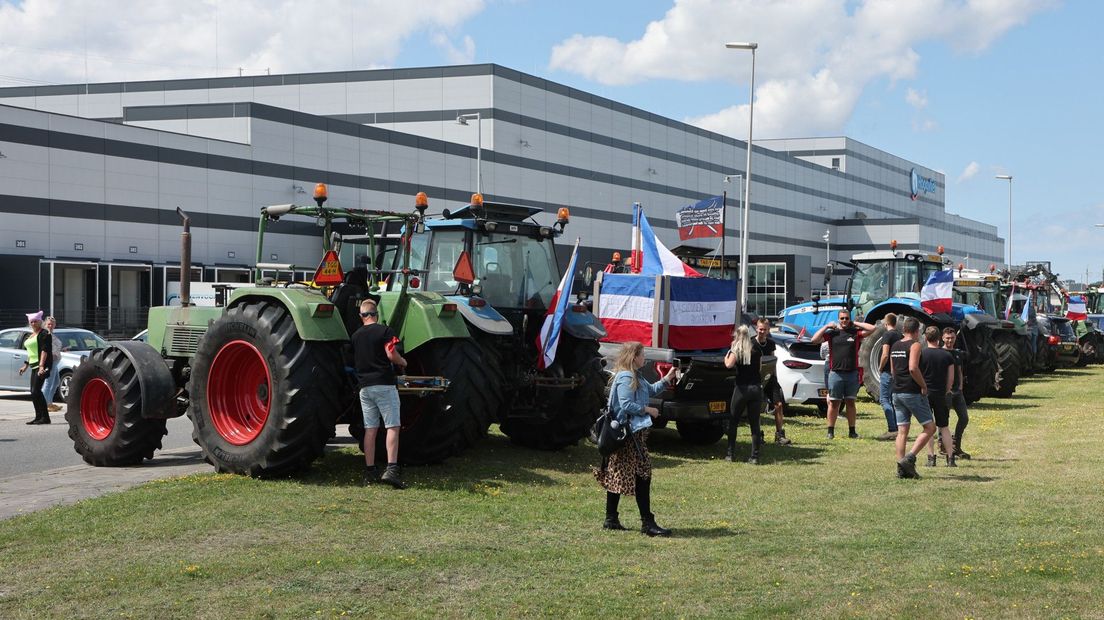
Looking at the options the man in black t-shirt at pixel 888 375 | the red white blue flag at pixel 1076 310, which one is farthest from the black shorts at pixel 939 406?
the red white blue flag at pixel 1076 310

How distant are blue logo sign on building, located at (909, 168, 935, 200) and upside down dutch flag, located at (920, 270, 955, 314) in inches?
3576

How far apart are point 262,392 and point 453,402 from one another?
1.88 meters

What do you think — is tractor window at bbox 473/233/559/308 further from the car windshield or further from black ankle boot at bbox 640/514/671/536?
the car windshield

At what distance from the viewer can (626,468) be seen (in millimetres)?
8547

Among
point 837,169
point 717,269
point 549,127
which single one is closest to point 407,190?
point 549,127

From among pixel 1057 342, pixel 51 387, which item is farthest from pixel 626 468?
pixel 1057 342

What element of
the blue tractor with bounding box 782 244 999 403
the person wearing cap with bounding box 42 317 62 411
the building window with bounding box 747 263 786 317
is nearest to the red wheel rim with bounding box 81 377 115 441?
the person wearing cap with bounding box 42 317 62 411

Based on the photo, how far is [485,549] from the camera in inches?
307

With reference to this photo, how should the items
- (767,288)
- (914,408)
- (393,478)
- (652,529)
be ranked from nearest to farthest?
1. (652,529)
2. (393,478)
3. (914,408)
4. (767,288)

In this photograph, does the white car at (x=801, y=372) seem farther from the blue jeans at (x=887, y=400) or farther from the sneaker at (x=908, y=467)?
the sneaker at (x=908, y=467)

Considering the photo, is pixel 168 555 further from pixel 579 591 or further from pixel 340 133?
pixel 340 133

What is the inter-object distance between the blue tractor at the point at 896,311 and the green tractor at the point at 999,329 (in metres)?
0.29

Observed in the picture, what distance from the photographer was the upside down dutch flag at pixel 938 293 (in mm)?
22562

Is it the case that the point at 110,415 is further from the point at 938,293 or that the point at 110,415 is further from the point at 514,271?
the point at 938,293
